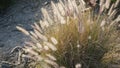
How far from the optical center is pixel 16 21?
19.1ft

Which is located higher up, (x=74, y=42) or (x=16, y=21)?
(x=16, y=21)

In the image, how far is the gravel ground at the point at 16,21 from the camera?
15.6 ft

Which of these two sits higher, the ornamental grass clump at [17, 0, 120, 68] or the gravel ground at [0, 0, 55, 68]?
the gravel ground at [0, 0, 55, 68]

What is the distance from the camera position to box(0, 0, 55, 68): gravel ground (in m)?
4.77

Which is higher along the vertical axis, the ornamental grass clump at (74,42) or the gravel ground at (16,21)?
the gravel ground at (16,21)

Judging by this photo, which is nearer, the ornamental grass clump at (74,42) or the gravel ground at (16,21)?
the ornamental grass clump at (74,42)

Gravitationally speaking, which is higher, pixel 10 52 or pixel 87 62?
pixel 10 52

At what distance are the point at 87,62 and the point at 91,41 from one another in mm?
237

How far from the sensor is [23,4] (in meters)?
6.44

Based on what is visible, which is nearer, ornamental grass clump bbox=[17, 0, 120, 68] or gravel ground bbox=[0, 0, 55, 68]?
ornamental grass clump bbox=[17, 0, 120, 68]

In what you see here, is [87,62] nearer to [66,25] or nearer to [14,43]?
[66,25]

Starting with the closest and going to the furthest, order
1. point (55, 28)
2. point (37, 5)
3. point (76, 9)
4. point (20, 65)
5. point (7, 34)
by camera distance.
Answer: point (76, 9), point (55, 28), point (20, 65), point (7, 34), point (37, 5)

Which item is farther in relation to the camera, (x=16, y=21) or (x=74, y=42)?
(x=16, y=21)

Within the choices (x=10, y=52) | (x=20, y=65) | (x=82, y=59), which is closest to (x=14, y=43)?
(x=10, y=52)
